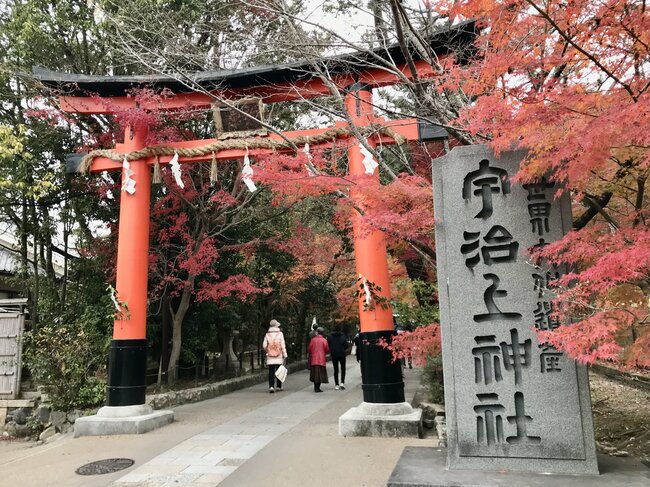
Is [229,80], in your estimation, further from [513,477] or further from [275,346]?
[513,477]

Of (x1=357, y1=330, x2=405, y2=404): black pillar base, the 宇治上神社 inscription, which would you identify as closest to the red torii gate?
(x1=357, y1=330, x2=405, y2=404): black pillar base

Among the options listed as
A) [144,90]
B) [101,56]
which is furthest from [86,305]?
[101,56]

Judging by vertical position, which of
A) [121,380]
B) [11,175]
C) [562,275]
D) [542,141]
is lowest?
[121,380]

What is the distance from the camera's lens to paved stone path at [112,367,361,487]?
535cm

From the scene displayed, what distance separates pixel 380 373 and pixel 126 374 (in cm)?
452

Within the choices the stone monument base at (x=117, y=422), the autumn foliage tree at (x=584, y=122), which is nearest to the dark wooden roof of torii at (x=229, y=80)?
the autumn foliage tree at (x=584, y=122)

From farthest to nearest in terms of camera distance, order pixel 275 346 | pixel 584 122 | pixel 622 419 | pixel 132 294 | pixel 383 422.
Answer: pixel 275 346 < pixel 132 294 < pixel 622 419 < pixel 383 422 < pixel 584 122

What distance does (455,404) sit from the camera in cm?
462

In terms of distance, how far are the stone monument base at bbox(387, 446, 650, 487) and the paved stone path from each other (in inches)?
89.3

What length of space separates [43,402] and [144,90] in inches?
273

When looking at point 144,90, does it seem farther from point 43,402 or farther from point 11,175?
point 43,402

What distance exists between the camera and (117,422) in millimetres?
7742

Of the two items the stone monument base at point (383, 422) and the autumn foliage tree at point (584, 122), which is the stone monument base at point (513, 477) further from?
the stone monument base at point (383, 422)

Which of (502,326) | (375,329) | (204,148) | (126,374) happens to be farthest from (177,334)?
(502,326)
